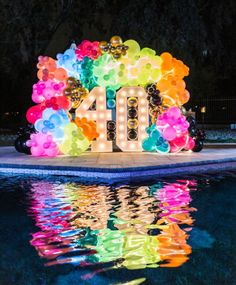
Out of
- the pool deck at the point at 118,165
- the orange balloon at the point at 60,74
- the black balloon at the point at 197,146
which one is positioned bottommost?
the pool deck at the point at 118,165

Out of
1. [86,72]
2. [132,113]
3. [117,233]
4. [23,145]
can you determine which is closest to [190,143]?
[132,113]

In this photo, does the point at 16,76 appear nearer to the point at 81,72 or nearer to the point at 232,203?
the point at 81,72

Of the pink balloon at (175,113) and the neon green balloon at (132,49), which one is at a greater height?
the neon green balloon at (132,49)

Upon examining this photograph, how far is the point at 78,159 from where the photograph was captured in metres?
12.4

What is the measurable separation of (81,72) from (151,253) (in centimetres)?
948

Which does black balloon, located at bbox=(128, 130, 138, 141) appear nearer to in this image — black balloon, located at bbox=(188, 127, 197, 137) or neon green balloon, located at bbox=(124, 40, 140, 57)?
black balloon, located at bbox=(188, 127, 197, 137)

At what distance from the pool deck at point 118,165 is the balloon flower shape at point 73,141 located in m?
0.28

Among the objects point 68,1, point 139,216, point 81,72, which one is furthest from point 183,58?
point 139,216

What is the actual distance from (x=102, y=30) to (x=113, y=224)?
19478mm

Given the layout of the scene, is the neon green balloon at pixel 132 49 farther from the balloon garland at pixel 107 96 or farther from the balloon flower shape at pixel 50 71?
the balloon flower shape at pixel 50 71

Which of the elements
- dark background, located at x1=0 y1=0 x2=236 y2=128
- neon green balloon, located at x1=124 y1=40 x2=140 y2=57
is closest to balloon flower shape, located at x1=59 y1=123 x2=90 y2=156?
neon green balloon, located at x1=124 y1=40 x2=140 y2=57


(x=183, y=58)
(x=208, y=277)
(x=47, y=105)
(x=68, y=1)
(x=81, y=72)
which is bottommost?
(x=208, y=277)

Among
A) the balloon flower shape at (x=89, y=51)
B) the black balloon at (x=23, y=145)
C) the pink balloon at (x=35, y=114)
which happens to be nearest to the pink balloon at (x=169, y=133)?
the balloon flower shape at (x=89, y=51)

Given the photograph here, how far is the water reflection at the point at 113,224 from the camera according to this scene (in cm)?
489
